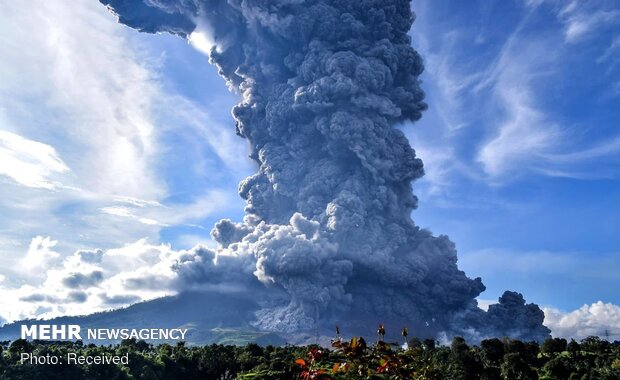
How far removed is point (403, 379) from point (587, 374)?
81.3 meters

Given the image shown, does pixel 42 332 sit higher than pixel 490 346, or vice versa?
pixel 42 332

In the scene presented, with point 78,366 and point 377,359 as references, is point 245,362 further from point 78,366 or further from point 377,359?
point 377,359

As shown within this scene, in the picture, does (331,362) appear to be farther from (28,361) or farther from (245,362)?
(245,362)

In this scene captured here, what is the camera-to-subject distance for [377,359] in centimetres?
912

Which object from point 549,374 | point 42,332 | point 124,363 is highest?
point 42,332

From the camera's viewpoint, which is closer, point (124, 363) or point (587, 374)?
point (587, 374)

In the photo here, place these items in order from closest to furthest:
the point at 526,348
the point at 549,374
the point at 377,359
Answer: the point at 377,359 → the point at 549,374 → the point at 526,348

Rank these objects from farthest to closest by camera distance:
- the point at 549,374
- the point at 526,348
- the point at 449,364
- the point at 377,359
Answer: the point at 526,348
the point at 449,364
the point at 549,374
the point at 377,359

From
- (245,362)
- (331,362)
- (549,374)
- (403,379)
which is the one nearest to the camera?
(403,379)

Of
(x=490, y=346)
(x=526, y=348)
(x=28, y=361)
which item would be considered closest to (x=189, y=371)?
(x=28, y=361)

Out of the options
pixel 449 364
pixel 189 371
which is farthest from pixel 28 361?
pixel 449 364

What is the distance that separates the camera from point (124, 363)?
Result: 8650cm

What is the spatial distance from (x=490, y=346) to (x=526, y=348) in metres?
7.17

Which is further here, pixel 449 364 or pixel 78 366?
pixel 449 364
